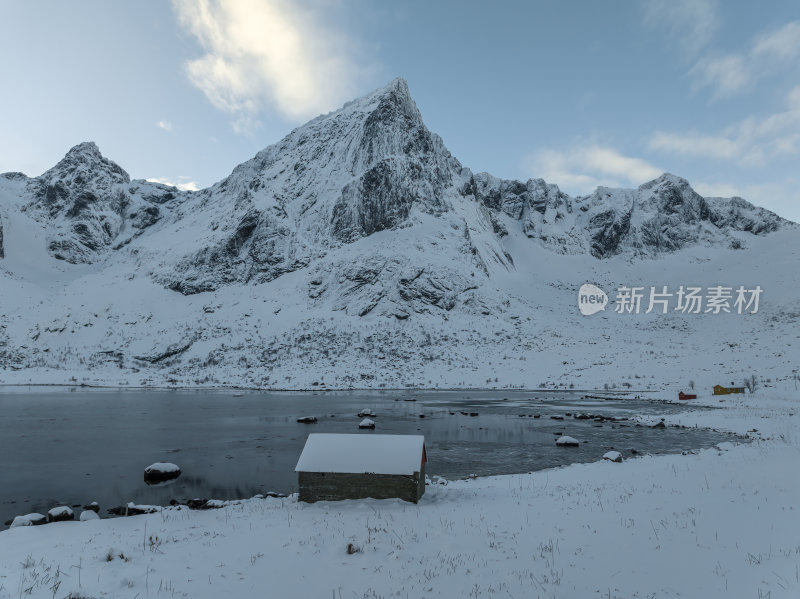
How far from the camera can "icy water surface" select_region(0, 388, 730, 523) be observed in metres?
18.1

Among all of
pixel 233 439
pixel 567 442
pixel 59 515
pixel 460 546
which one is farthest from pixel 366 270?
pixel 460 546

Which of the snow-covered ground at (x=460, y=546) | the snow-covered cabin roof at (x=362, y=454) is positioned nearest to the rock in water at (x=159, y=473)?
the snow-covered ground at (x=460, y=546)

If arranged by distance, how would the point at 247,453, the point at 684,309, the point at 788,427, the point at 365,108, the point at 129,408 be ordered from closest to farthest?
1. the point at 247,453
2. the point at 788,427
3. the point at 129,408
4. the point at 684,309
5. the point at 365,108

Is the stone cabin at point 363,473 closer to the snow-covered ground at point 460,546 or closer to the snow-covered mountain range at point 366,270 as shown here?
the snow-covered ground at point 460,546

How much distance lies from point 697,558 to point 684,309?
114184 millimetres

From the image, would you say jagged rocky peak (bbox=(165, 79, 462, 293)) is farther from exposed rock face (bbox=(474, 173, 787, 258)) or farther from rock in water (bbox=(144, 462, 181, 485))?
rock in water (bbox=(144, 462, 181, 485))

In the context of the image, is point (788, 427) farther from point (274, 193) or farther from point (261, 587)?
point (274, 193)

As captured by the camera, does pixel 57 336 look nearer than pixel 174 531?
No

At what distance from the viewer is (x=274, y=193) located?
4409 inches

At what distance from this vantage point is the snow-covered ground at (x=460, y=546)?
8383 mm

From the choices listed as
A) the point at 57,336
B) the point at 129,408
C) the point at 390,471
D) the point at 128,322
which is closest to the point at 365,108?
the point at 128,322

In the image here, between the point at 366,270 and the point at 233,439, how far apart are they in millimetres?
64366

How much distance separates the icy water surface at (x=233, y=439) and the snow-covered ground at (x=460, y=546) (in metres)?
4.79

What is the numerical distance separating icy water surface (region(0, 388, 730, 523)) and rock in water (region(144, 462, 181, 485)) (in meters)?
0.33
